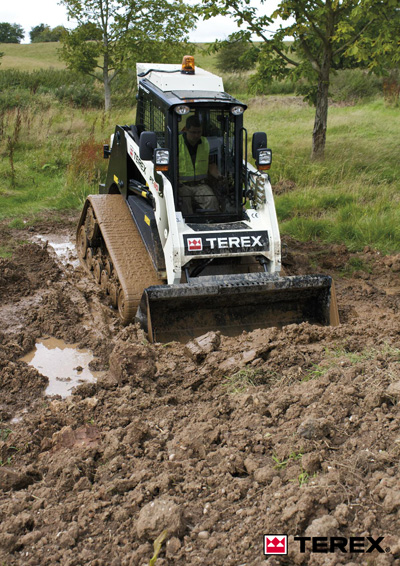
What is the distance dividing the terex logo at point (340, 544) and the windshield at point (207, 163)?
4.26 metres

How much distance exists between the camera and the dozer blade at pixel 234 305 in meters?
5.60

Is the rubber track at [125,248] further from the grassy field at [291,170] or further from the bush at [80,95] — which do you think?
the bush at [80,95]

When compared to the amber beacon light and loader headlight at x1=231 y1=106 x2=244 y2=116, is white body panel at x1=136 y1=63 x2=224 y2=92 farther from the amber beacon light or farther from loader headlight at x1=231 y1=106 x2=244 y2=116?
loader headlight at x1=231 y1=106 x2=244 y2=116

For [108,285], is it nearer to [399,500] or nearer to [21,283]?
[21,283]

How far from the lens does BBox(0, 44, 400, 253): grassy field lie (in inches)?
380

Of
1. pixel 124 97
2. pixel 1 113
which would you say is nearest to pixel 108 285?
pixel 1 113

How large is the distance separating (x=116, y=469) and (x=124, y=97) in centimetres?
2339

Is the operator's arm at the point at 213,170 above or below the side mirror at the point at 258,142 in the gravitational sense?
below

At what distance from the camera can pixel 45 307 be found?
6574 millimetres

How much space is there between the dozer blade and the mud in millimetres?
353

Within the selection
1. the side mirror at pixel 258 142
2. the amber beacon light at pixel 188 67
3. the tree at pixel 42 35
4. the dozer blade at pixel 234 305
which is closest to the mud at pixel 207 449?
the dozer blade at pixel 234 305

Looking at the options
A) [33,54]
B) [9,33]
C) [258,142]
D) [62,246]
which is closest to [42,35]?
[9,33]

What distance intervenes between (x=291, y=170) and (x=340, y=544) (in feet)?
35.2

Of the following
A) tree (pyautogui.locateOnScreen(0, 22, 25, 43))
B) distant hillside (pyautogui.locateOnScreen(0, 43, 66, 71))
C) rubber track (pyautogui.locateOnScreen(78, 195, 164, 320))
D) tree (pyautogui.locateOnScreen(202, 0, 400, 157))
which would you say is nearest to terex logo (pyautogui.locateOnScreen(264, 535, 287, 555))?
rubber track (pyautogui.locateOnScreen(78, 195, 164, 320))
